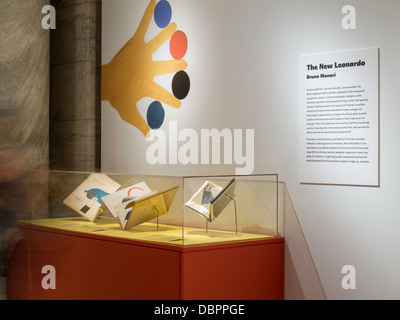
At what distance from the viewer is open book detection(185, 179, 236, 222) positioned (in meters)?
3.90

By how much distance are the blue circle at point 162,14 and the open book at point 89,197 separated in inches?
58.6

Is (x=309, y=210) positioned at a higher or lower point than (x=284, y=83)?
lower

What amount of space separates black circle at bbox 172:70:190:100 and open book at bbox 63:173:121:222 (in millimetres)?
1023

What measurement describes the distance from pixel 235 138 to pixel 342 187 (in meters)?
0.95

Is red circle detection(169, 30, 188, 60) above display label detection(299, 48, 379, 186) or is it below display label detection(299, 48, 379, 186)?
above

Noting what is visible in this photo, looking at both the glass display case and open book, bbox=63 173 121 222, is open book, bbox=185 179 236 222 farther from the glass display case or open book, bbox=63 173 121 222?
open book, bbox=63 173 121 222

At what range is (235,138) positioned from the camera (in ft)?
15.0

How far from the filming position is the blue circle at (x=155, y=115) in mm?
5105

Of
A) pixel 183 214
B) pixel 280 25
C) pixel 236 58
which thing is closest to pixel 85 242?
pixel 183 214

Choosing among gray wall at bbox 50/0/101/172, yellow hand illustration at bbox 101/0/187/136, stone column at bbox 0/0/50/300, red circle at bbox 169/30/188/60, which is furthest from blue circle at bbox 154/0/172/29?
stone column at bbox 0/0/50/300

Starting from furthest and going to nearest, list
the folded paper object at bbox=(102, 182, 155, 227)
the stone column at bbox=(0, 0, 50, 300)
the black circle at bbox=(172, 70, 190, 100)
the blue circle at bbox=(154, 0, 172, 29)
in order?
the stone column at bbox=(0, 0, 50, 300), the blue circle at bbox=(154, 0, 172, 29), the black circle at bbox=(172, 70, 190, 100), the folded paper object at bbox=(102, 182, 155, 227)

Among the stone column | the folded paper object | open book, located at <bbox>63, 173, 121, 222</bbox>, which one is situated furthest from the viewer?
the stone column

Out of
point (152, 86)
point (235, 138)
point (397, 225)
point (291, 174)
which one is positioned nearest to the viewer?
point (397, 225)

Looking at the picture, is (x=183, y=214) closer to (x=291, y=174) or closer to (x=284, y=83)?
(x=291, y=174)
